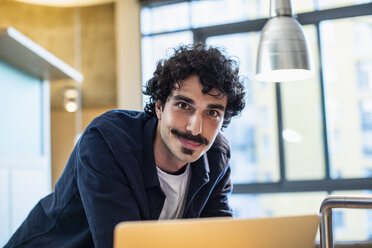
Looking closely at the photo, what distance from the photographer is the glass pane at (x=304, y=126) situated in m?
4.46

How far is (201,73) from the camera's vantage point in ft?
4.57

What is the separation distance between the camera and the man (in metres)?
1.17


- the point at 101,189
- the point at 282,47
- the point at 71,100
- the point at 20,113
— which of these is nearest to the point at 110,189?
the point at 101,189

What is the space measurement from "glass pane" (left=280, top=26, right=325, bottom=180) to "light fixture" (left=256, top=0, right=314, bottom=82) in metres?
2.75

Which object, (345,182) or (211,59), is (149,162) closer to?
(211,59)

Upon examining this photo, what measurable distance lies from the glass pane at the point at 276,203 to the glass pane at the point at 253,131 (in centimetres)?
19

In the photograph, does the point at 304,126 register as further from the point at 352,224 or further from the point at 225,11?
the point at 225,11

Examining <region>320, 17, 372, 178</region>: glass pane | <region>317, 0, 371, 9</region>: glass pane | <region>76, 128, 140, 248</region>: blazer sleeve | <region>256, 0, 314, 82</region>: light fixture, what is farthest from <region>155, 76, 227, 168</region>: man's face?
<region>317, 0, 371, 9</region>: glass pane

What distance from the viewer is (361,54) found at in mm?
4523

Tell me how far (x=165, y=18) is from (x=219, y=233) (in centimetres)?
470

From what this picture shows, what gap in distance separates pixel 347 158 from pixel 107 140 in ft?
12.1

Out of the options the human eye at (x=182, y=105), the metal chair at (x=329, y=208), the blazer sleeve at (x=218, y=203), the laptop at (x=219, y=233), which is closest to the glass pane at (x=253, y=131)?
the blazer sleeve at (x=218, y=203)

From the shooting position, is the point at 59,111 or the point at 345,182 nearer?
the point at 345,182

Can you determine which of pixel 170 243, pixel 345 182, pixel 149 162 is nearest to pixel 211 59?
pixel 149 162
